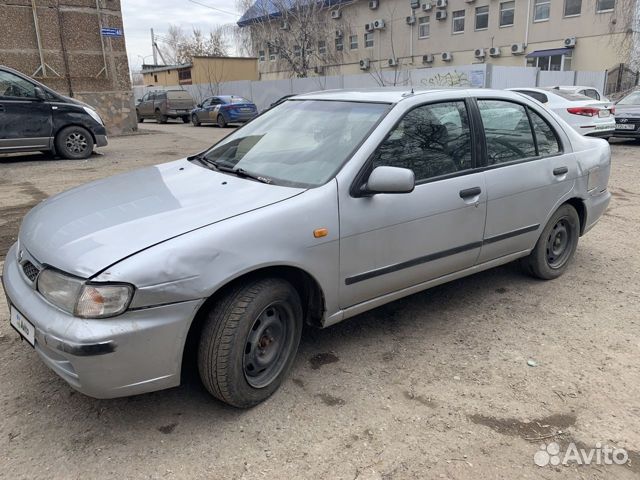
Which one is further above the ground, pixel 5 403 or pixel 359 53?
pixel 359 53

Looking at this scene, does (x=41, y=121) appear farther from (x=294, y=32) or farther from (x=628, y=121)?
(x=294, y=32)

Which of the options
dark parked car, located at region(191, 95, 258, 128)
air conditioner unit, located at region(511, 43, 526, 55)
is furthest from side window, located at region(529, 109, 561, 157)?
air conditioner unit, located at region(511, 43, 526, 55)

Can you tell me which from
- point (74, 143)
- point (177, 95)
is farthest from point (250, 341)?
point (177, 95)

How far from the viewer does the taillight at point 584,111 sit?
1162cm

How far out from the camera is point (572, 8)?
27.6 m

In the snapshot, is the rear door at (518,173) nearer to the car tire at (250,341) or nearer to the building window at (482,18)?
the car tire at (250,341)

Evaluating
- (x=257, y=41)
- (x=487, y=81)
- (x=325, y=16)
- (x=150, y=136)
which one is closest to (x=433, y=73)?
(x=487, y=81)

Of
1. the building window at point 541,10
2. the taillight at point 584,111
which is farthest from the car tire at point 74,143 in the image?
the building window at point 541,10

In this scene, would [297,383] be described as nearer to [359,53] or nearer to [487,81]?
[487,81]

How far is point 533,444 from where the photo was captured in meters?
2.51

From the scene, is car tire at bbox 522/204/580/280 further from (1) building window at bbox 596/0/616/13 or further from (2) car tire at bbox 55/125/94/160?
(1) building window at bbox 596/0/616/13

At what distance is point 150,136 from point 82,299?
1667cm

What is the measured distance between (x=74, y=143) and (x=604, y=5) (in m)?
26.8

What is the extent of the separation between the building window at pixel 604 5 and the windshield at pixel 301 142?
94.0 feet
